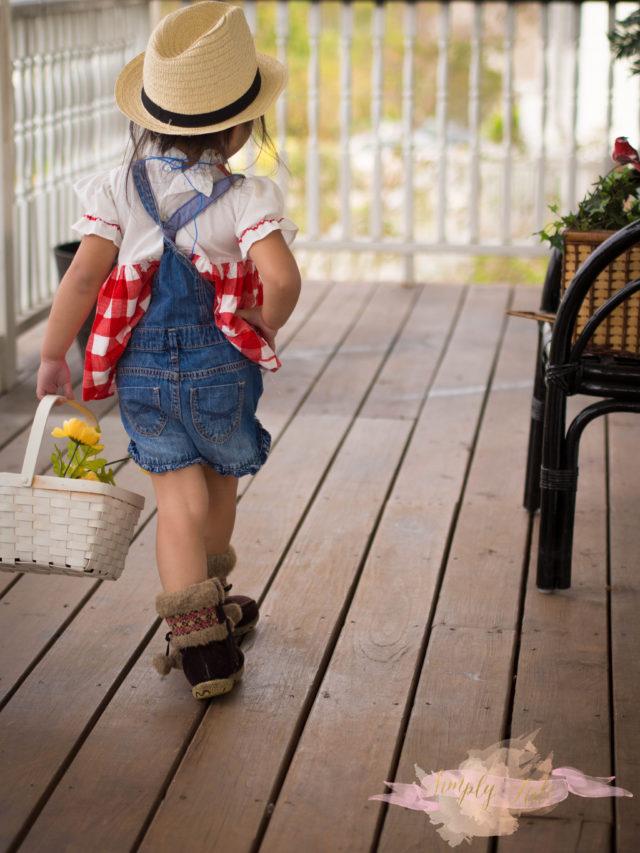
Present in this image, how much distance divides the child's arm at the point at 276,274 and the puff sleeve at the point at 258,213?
1 centimetres

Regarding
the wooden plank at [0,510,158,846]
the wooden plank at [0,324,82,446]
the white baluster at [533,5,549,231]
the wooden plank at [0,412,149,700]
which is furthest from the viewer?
the white baluster at [533,5,549,231]

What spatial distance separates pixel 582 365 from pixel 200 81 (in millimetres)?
831

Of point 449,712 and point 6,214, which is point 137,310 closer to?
point 449,712

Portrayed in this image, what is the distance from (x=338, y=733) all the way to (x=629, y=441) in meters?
1.62

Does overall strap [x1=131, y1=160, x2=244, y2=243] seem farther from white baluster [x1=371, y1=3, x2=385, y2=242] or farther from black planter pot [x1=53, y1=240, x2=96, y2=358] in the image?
white baluster [x1=371, y1=3, x2=385, y2=242]

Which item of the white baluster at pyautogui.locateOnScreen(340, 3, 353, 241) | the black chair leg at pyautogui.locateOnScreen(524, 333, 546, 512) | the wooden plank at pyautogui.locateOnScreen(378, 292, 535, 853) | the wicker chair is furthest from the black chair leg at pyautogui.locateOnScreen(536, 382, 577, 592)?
the white baluster at pyautogui.locateOnScreen(340, 3, 353, 241)

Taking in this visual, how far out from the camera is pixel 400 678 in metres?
1.86

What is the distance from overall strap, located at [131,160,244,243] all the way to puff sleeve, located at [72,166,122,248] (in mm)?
48

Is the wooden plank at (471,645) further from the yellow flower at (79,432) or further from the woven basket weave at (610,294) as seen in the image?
the yellow flower at (79,432)

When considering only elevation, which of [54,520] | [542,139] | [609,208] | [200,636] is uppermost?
[542,139]

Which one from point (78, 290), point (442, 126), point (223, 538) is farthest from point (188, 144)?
point (442, 126)

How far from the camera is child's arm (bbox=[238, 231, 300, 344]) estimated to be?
1.69 m

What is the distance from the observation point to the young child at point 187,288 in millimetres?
1725

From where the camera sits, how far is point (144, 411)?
5.98 ft
